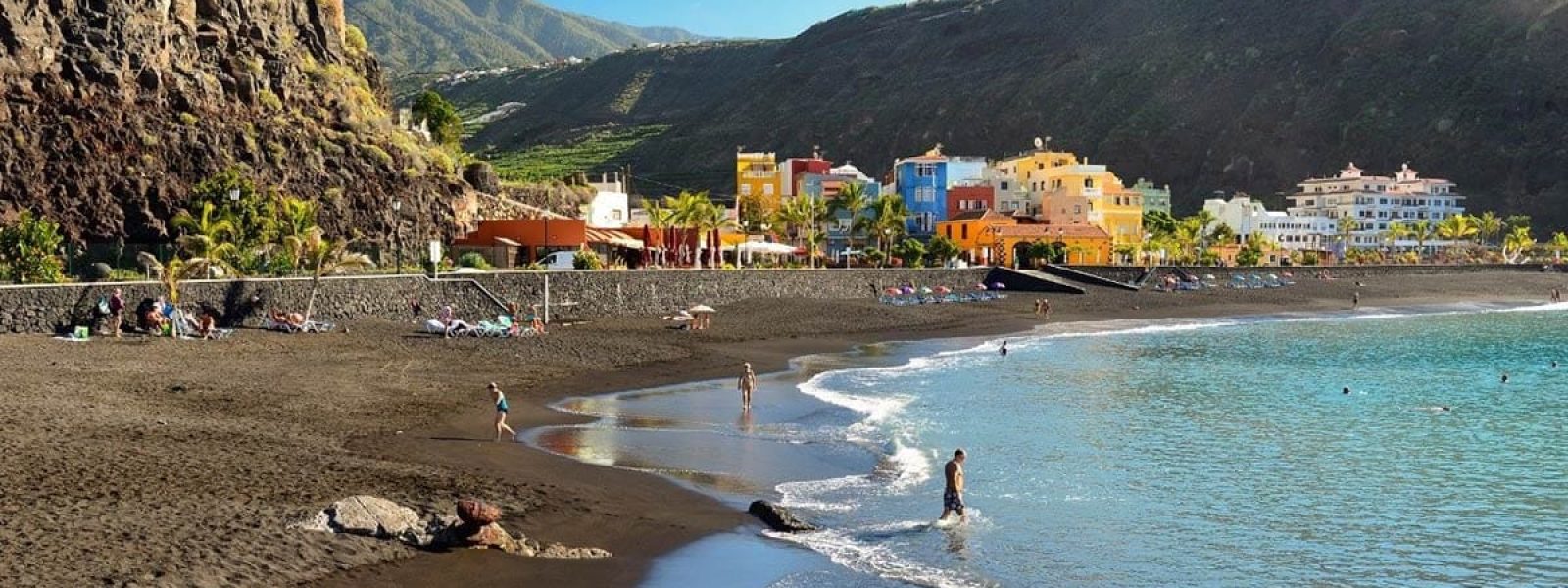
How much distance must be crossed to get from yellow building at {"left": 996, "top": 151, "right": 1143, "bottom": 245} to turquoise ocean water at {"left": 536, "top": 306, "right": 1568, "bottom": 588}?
1969 inches

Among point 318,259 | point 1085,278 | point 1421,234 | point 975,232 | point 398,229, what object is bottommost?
point 1085,278

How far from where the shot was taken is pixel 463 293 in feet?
144

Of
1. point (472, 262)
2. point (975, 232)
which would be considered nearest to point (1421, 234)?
point (975, 232)

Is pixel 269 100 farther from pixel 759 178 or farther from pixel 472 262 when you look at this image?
pixel 759 178

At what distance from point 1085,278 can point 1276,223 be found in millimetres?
54458

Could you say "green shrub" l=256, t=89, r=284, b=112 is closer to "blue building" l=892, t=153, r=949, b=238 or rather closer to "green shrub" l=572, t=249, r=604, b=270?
"green shrub" l=572, t=249, r=604, b=270

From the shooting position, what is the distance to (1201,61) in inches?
7520

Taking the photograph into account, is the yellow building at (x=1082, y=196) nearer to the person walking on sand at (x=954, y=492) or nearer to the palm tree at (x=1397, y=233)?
the palm tree at (x=1397, y=233)

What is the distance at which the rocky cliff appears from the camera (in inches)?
1703

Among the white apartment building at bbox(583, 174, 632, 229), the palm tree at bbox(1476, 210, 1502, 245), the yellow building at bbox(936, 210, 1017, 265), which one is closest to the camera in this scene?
the white apartment building at bbox(583, 174, 632, 229)

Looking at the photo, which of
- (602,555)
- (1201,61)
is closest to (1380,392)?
(602,555)

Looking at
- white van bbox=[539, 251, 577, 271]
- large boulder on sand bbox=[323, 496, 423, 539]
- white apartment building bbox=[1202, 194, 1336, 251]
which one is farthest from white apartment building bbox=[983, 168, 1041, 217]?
large boulder on sand bbox=[323, 496, 423, 539]

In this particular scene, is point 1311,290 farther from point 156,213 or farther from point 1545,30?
point 1545,30

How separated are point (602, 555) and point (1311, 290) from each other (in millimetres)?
78764
